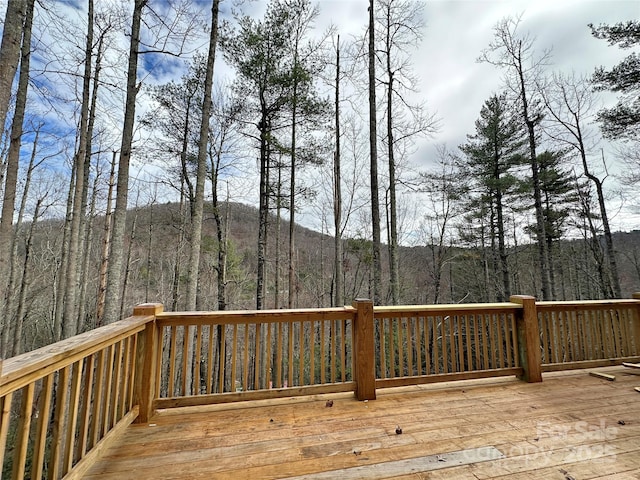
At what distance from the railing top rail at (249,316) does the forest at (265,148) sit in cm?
291

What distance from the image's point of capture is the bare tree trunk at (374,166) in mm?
7340

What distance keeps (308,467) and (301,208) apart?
7855 mm

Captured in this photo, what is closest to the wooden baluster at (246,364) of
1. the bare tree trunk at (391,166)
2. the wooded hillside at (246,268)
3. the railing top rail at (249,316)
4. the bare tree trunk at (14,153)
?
the railing top rail at (249,316)

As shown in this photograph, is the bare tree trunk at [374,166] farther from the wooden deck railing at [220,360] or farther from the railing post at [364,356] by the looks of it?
the railing post at [364,356]

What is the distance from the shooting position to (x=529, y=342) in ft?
10.3

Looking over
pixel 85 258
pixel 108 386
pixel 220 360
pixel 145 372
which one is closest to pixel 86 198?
pixel 85 258

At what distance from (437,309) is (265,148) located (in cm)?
698

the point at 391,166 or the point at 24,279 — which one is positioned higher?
the point at 391,166

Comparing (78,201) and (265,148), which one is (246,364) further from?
(265,148)

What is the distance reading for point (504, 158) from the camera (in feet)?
36.9

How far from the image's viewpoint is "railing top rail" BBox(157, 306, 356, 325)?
249cm

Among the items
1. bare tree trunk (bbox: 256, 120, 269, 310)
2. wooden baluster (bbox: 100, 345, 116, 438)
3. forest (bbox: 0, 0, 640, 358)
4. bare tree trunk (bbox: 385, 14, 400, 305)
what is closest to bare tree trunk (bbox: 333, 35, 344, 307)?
forest (bbox: 0, 0, 640, 358)

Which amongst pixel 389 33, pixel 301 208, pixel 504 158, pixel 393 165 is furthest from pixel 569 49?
pixel 301 208

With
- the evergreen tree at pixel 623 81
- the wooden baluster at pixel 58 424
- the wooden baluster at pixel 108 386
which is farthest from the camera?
the evergreen tree at pixel 623 81
